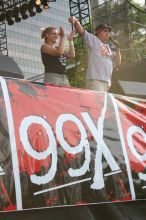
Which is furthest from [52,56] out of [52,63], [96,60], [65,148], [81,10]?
[81,10]

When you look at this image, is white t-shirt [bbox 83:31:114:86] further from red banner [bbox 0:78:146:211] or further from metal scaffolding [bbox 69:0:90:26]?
metal scaffolding [bbox 69:0:90:26]

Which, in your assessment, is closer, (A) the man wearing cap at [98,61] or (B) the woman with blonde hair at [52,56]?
(B) the woman with blonde hair at [52,56]

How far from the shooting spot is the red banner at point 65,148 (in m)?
2.58

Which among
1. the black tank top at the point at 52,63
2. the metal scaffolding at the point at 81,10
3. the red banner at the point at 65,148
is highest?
the metal scaffolding at the point at 81,10

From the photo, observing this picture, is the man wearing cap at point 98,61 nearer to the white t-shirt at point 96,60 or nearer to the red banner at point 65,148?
the white t-shirt at point 96,60

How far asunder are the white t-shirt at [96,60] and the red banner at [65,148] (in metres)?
1.01

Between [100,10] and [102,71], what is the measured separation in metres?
16.2

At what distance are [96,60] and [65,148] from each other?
1936 mm

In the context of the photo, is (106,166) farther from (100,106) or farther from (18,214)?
(18,214)

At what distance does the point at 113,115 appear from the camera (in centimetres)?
346

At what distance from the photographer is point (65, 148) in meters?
2.89

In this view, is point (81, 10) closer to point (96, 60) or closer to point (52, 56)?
point (96, 60)

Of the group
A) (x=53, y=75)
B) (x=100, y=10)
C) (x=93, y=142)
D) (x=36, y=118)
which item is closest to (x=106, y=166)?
(x=93, y=142)

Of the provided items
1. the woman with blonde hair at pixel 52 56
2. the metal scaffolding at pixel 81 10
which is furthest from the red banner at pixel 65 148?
the metal scaffolding at pixel 81 10
